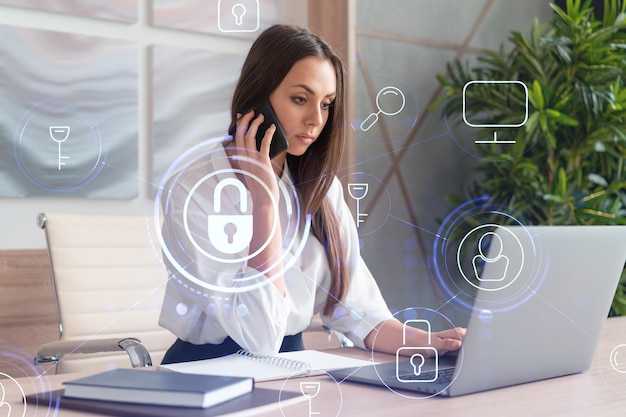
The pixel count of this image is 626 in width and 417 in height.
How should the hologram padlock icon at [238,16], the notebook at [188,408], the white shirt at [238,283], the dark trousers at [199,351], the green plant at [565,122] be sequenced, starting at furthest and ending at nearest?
the green plant at [565,122], the hologram padlock icon at [238,16], the dark trousers at [199,351], the white shirt at [238,283], the notebook at [188,408]

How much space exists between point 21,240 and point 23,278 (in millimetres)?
234

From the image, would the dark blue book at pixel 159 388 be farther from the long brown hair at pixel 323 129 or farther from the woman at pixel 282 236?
the long brown hair at pixel 323 129

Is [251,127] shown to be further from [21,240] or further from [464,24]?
[464,24]

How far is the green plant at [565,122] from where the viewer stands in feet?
9.12

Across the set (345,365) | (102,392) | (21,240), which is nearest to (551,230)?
(345,365)

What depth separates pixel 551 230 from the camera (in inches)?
31.7

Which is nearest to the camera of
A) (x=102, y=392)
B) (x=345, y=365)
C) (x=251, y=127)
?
(x=102, y=392)

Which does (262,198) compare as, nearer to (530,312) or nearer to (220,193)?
(220,193)

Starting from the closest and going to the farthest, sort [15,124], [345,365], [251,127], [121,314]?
[345,365] < [251,127] < [121,314] < [15,124]

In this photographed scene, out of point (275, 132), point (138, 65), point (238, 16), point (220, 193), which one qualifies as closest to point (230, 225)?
point (220, 193)

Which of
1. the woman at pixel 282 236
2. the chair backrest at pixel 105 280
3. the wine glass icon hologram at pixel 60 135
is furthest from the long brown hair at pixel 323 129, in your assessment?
the wine glass icon hologram at pixel 60 135

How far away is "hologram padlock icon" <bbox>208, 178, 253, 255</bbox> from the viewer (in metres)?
1.30

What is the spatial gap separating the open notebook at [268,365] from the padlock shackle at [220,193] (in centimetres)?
30

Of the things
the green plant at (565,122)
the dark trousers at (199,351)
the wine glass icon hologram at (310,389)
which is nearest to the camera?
the wine glass icon hologram at (310,389)
